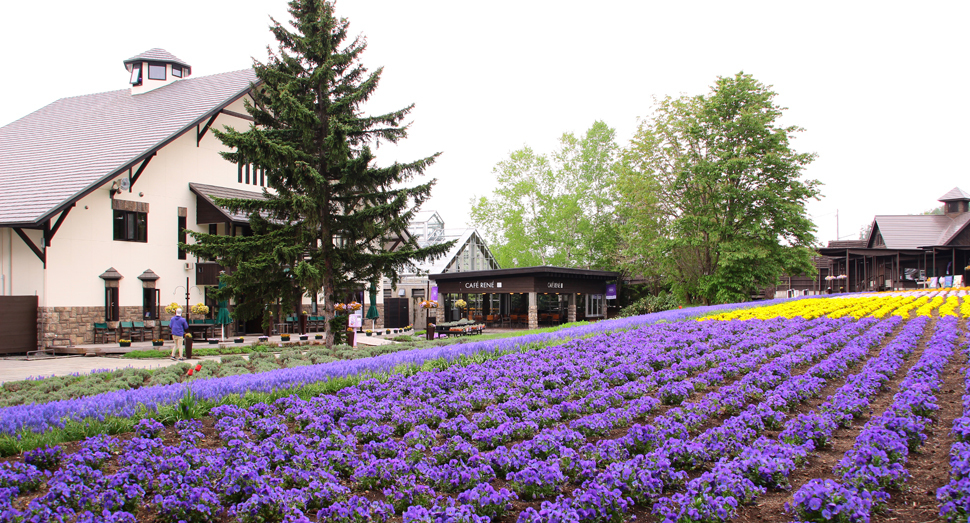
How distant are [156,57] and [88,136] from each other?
288 inches

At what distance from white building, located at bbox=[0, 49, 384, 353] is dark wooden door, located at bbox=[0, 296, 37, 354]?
0.04m

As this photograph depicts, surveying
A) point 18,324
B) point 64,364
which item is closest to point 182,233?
point 18,324

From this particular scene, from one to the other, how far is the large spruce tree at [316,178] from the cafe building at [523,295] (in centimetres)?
1410

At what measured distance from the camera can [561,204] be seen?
152ft

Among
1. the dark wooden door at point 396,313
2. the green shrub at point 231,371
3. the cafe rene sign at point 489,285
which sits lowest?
the dark wooden door at point 396,313

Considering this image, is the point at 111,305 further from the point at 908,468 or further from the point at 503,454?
the point at 908,468

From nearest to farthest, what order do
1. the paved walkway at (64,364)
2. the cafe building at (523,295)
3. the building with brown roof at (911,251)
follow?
the paved walkway at (64,364) < the cafe building at (523,295) < the building with brown roof at (911,251)

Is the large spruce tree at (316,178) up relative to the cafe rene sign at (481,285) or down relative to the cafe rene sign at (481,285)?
up

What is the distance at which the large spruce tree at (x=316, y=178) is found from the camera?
17.7 metres

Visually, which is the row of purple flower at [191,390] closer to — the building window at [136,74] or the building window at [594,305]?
the building window at [136,74]

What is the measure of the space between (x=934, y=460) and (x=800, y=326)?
11.0 m

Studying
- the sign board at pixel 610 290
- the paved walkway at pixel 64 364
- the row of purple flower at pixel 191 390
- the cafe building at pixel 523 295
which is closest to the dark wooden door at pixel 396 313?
the cafe building at pixel 523 295

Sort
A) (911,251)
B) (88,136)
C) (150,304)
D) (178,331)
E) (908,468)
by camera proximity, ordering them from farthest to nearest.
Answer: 1. (911,251)
2. (88,136)
3. (150,304)
4. (178,331)
5. (908,468)

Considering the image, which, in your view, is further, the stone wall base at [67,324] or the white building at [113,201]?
the stone wall base at [67,324]
